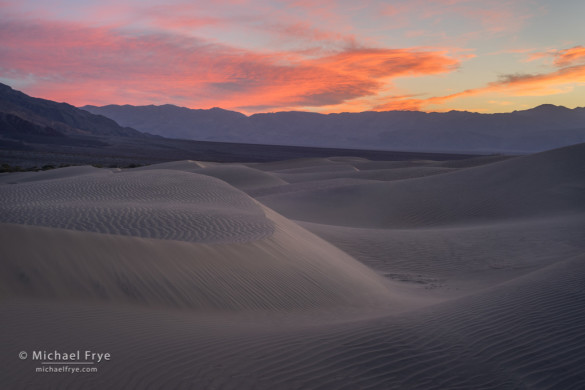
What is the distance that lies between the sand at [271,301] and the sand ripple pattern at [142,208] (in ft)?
0.31

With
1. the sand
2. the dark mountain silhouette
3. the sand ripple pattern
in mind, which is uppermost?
the dark mountain silhouette

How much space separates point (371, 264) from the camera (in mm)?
11469

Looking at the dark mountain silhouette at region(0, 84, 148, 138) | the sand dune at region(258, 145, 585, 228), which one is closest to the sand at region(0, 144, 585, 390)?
the sand dune at region(258, 145, 585, 228)

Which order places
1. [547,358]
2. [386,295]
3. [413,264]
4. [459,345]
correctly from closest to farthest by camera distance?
[547,358] < [459,345] < [386,295] < [413,264]

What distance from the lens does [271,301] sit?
6887 millimetres

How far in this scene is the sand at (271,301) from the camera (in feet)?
13.0

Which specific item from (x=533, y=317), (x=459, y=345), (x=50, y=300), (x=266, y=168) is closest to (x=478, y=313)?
(x=533, y=317)

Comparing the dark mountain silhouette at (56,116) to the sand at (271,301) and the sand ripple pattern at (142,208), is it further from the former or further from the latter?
the sand at (271,301)

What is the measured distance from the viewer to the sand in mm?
3963

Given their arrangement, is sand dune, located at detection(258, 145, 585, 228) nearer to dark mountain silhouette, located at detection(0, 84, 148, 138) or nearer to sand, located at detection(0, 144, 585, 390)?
sand, located at detection(0, 144, 585, 390)

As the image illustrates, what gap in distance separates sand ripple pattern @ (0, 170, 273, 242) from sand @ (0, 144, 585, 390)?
0.09m

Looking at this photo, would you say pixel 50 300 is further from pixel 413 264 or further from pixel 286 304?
pixel 413 264

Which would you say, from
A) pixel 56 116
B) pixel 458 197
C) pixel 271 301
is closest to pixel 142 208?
pixel 271 301

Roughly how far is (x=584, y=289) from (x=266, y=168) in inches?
1898
